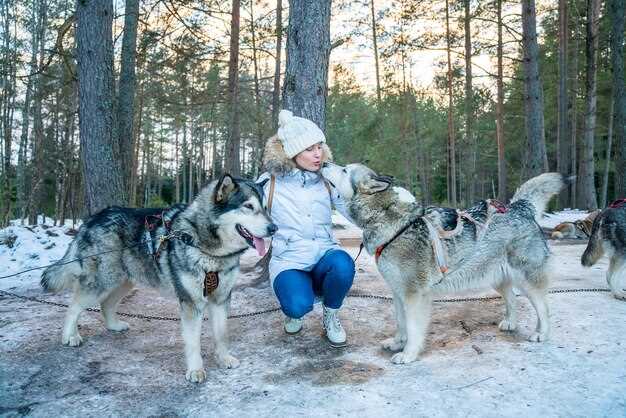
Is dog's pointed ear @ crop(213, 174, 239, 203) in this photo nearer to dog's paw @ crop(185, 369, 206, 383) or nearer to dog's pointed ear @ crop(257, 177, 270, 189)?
dog's pointed ear @ crop(257, 177, 270, 189)

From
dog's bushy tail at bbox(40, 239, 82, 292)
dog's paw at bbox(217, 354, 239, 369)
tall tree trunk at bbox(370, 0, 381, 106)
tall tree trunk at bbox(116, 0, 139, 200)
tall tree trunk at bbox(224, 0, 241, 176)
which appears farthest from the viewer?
tall tree trunk at bbox(370, 0, 381, 106)

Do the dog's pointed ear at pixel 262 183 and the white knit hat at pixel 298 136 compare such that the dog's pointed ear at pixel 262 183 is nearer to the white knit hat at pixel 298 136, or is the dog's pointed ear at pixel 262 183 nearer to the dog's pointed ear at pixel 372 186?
the white knit hat at pixel 298 136

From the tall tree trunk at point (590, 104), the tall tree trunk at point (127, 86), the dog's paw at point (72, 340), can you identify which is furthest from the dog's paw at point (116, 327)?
the tall tree trunk at point (590, 104)

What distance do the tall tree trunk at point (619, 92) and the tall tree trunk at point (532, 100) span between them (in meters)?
1.89

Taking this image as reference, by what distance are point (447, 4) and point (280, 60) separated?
22.3 feet

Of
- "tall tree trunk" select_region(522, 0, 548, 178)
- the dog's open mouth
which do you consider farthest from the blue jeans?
"tall tree trunk" select_region(522, 0, 548, 178)

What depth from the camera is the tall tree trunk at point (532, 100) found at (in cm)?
1152

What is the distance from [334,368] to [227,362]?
2.75 feet

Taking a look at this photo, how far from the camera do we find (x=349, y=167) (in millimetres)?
3760

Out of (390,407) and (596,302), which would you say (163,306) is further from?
(596,302)

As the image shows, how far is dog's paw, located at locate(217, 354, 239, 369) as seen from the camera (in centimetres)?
344

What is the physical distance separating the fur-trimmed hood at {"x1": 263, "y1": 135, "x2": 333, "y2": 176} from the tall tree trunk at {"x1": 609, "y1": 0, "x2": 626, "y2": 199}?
8543mm

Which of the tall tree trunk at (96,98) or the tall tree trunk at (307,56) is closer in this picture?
the tall tree trunk at (307,56)

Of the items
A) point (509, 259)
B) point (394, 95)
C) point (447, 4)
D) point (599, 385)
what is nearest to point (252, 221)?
point (509, 259)
